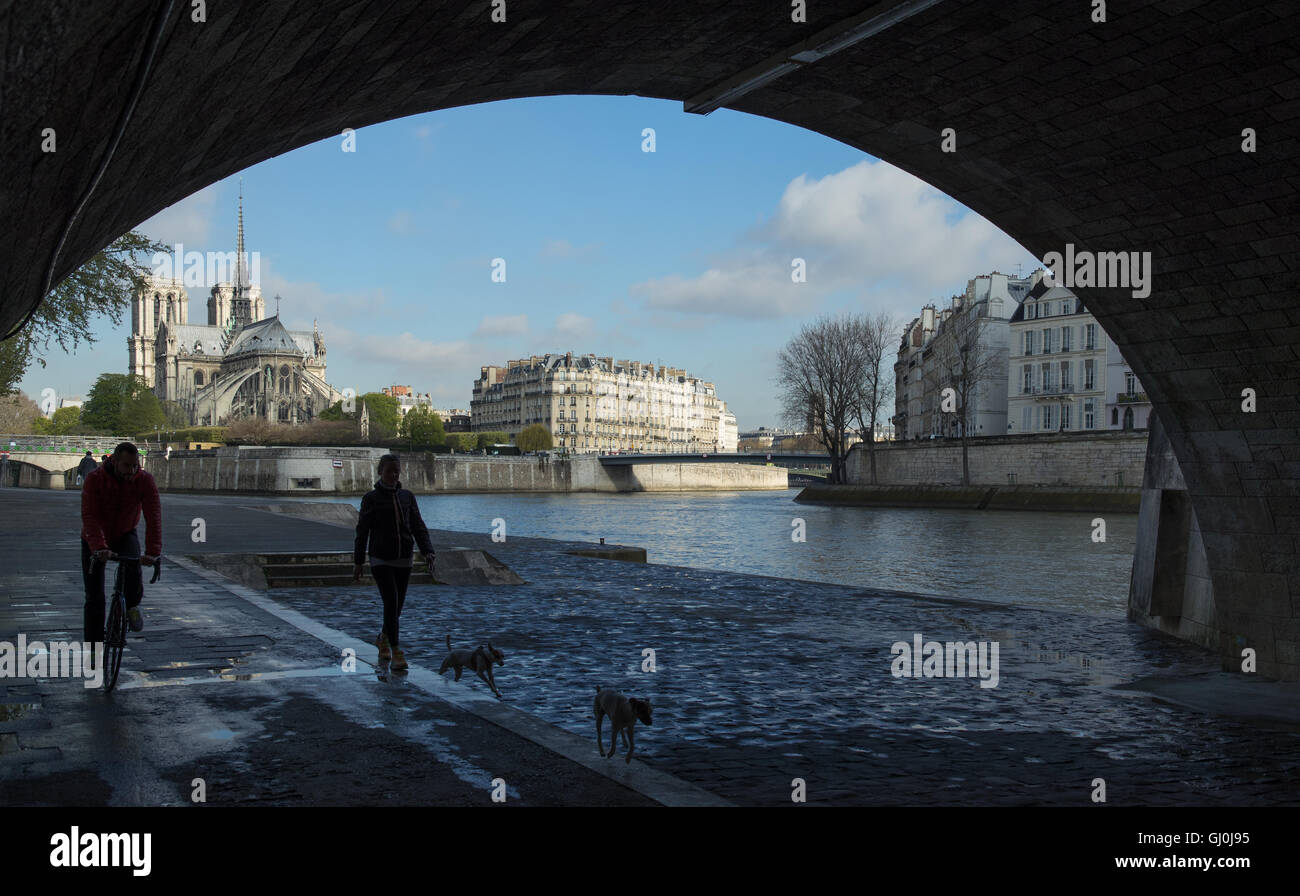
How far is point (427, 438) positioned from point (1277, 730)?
146 m

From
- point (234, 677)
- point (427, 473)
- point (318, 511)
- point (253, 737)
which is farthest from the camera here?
point (427, 473)

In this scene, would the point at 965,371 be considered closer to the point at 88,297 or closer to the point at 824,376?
the point at 824,376

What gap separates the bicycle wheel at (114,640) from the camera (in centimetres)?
798

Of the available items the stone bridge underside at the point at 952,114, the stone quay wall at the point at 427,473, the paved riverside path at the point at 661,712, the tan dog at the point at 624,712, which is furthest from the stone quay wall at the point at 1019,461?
the tan dog at the point at 624,712

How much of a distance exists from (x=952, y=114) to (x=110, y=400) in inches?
6162

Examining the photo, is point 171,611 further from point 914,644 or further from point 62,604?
point 914,644

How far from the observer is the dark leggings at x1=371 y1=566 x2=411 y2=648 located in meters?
9.35

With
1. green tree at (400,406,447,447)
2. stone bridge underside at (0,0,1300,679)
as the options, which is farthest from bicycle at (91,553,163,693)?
green tree at (400,406,447,447)

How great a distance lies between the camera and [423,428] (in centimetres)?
15575

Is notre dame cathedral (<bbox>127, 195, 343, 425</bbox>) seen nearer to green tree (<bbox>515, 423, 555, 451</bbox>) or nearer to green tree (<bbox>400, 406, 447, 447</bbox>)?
green tree (<bbox>400, 406, 447, 447</bbox>)

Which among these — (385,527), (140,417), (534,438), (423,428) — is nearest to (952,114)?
(385,527)

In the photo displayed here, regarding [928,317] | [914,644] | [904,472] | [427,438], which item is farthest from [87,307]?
[427,438]

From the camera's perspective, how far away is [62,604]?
40.4 ft

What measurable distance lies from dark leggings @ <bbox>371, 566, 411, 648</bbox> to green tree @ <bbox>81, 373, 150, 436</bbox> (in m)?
145
